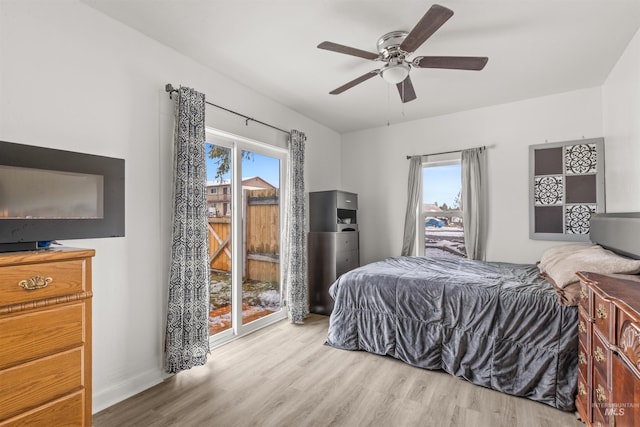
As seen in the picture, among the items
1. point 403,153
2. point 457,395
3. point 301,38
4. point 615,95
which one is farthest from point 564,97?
point 457,395

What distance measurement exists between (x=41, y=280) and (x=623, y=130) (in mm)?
4378

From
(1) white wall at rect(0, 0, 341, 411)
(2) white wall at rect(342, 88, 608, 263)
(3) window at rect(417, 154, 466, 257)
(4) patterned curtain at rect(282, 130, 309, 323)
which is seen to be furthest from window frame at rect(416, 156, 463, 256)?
(1) white wall at rect(0, 0, 341, 411)

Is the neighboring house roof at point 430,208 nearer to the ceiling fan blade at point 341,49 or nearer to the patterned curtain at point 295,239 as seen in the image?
the patterned curtain at point 295,239

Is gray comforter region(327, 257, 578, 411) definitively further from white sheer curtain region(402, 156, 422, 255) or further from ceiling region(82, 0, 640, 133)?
ceiling region(82, 0, 640, 133)

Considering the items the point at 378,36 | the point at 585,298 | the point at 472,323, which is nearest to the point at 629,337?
the point at 585,298

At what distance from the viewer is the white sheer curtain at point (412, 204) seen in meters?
4.51

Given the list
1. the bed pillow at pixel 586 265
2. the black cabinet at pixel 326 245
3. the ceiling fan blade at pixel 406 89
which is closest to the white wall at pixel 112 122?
the ceiling fan blade at pixel 406 89

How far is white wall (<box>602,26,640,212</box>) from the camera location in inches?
98.6

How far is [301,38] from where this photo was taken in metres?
2.48

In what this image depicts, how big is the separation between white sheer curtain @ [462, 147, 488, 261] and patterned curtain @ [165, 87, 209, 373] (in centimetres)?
323

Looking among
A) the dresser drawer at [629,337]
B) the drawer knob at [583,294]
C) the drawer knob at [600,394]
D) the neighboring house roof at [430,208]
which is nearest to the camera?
the dresser drawer at [629,337]

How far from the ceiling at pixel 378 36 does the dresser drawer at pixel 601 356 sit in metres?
2.10

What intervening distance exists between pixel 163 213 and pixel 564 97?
176 inches

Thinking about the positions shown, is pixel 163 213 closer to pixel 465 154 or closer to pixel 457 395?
pixel 457 395
